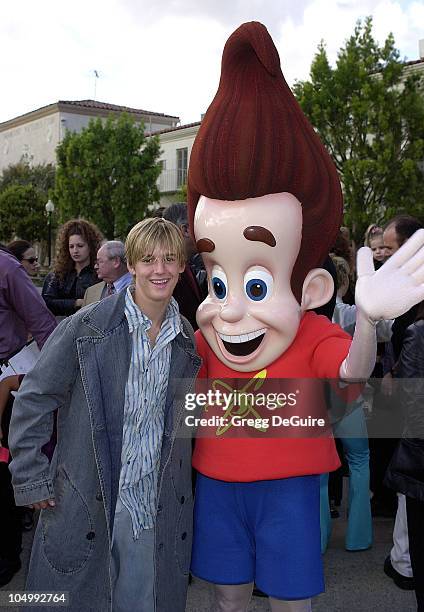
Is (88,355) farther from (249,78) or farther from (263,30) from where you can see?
(263,30)

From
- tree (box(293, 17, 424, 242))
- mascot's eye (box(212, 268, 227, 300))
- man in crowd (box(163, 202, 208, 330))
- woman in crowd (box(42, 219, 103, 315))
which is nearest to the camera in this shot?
mascot's eye (box(212, 268, 227, 300))

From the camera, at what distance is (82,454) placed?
2082 mm

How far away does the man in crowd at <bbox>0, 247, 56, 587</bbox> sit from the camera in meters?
3.19

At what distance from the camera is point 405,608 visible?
9.84 feet

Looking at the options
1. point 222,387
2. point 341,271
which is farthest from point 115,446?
point 341,271

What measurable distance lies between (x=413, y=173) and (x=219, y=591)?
1412cm

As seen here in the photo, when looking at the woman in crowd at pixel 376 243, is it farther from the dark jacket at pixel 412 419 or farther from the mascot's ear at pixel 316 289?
the mascot's ear at pixel 316 289

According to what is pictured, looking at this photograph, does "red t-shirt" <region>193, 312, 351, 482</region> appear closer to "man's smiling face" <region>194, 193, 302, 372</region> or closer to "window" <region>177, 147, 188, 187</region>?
"man's smiling face" <region>194, 193, 302, 372</region>

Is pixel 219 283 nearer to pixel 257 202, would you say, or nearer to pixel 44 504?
pixel 257 202

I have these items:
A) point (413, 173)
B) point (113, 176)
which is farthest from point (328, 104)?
point (113, 176)

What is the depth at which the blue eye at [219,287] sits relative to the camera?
2.34 m

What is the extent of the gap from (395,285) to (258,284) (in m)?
0.51

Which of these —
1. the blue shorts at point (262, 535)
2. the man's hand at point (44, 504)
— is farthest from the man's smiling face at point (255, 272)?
the man's hand at point (44, 504)

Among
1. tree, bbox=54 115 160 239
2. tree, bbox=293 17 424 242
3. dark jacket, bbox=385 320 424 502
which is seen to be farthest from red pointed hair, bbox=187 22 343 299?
tree, bbox=54 115 160 239
